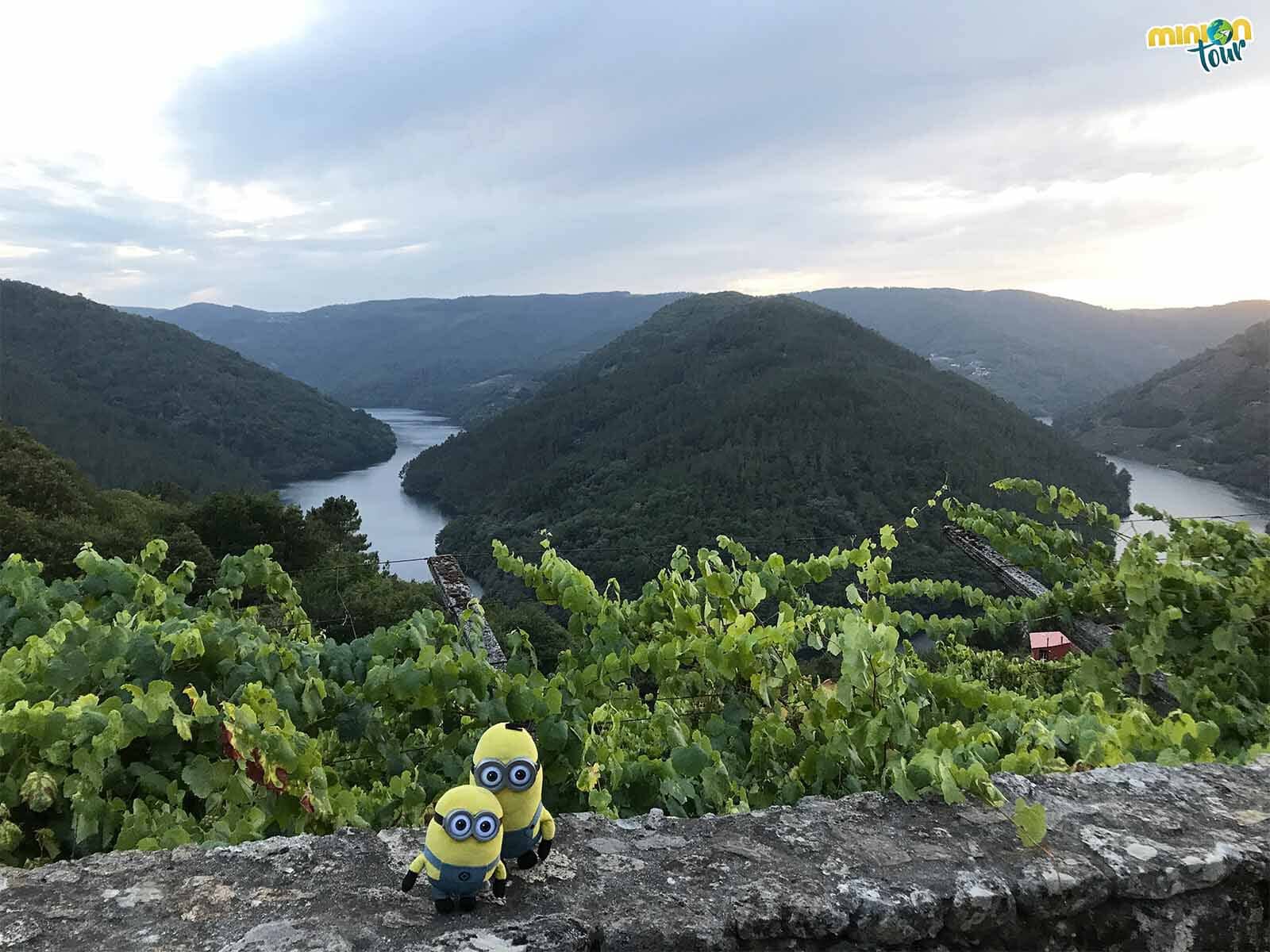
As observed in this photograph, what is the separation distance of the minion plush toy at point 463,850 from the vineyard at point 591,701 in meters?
0.72

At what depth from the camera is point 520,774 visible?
1.63 meters

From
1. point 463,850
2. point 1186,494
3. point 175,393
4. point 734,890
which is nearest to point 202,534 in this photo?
point 463,850

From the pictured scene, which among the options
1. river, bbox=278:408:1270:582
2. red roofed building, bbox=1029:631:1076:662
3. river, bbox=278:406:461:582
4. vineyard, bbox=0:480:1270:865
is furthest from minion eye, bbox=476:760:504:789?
river, bbox=278:408:1270:582

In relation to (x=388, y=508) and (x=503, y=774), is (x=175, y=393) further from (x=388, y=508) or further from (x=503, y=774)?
(x=503, y=774)

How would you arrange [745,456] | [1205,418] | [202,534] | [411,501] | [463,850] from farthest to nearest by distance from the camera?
[1205,418], [411,501], [745,456], [202,534], [463,850]

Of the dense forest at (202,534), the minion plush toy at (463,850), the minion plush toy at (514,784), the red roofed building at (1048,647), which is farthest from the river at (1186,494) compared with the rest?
the minion plush toy at (463,850)

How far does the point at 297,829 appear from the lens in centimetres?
219

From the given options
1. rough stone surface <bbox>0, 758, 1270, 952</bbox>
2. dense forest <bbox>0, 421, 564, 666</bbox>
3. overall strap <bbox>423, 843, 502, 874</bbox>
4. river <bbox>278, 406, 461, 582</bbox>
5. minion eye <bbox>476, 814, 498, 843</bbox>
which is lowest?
river <bbox>278, 406, 461, 582</bbox>

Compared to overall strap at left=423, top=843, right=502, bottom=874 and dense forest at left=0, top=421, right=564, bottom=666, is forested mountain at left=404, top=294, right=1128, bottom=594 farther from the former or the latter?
overall strap at left=423, top=843, right=502, bottom=874

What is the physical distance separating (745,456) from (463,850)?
289 feet

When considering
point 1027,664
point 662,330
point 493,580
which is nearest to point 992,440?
point 493,580

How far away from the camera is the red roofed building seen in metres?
21.2

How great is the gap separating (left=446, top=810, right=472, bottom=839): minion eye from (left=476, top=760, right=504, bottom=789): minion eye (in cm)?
10

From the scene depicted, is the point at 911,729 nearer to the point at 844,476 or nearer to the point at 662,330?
the point at 844,476
